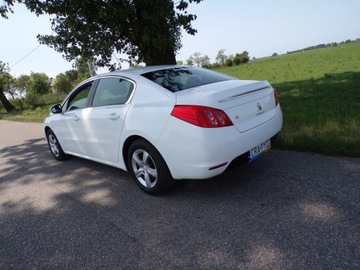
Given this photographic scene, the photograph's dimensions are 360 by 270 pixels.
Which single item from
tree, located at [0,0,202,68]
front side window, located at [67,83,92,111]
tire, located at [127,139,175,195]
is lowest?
tire, located at [127,139,175,195]

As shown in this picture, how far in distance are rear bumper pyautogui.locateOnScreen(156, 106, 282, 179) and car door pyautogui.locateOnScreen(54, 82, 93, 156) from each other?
76.4 inches

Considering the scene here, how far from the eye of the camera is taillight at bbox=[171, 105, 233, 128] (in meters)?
2.90

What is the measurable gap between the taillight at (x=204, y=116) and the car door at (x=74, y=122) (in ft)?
6.88

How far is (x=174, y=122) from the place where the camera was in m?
3.05

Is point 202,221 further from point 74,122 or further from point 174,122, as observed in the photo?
point 74,122

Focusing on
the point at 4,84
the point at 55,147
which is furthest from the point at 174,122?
the point at 4,84

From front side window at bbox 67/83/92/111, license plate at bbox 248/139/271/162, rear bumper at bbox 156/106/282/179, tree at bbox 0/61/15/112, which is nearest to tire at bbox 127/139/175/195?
rear bumper at bbox 156/106/282/179

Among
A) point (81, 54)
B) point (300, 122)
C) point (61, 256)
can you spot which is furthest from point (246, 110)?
point (81, 54)

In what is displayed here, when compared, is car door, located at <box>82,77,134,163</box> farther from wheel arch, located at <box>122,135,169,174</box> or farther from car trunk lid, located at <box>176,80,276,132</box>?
car trunk lid, located at <box>176,80,276,132</box>

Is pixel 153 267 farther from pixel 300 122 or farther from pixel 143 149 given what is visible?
pixel 300 122

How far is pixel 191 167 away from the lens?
3.02 m

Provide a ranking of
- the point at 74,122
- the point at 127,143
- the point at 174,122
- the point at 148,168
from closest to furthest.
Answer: the point at 174,122 → the point at 148,168 → the point at 127,143 → the point at 74,122

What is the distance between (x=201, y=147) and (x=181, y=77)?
1.28 metres

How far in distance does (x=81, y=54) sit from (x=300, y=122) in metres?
6.75
